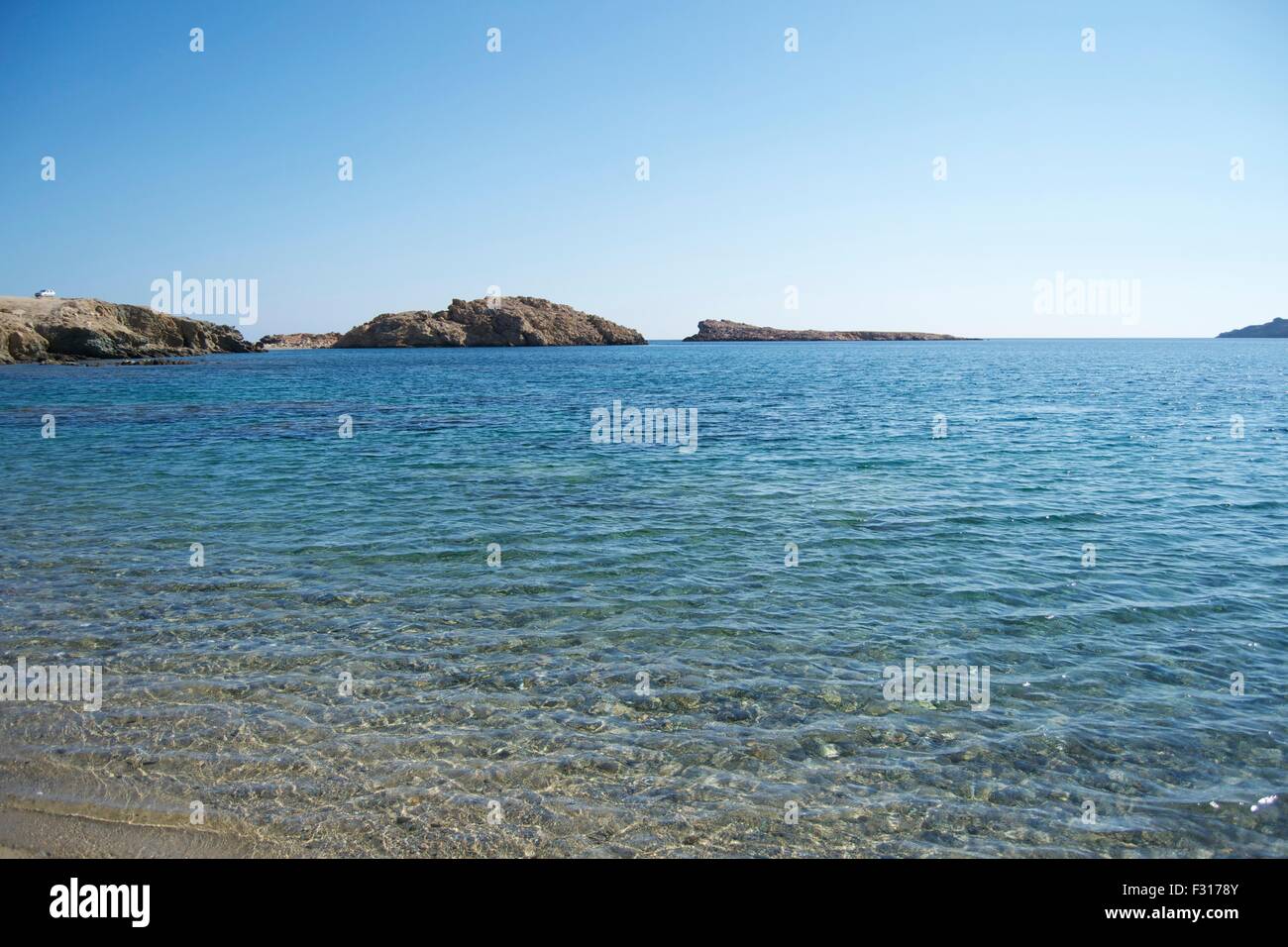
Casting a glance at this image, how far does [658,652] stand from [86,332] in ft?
382

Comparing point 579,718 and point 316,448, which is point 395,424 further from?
point 579,718

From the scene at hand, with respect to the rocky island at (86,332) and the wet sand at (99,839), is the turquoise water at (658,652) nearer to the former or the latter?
the wet sand at (99,839)

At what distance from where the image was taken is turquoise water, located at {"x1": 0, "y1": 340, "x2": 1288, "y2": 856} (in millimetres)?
6832

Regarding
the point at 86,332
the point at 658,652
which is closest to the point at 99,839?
the point at 658,652

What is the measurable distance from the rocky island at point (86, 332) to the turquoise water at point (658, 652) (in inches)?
3565

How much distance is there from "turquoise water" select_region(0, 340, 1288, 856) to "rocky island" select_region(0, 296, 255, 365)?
9056 cm

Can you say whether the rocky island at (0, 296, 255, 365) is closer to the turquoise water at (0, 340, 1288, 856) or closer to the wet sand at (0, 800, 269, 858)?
the turquoise water at (0, 340, 1288, 856)

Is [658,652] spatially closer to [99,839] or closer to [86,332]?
[99,839]

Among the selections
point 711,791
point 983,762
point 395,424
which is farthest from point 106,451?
point 983,762

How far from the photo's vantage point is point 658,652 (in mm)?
10188

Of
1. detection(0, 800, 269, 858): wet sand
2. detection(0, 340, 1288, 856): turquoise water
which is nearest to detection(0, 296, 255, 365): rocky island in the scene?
detection(0, 340, 1288, 856): turquoise water

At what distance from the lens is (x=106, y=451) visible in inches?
1107

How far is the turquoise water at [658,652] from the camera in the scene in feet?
22.4
